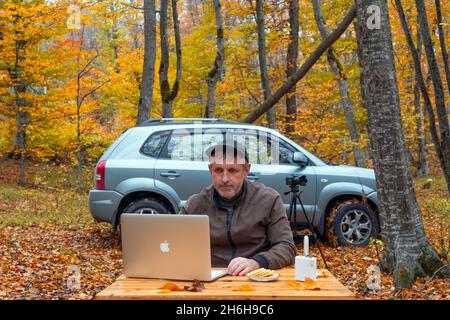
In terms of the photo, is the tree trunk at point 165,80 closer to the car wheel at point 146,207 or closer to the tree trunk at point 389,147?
the car wheel at point 146,207

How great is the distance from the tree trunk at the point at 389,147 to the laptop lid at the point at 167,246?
13.4 feet

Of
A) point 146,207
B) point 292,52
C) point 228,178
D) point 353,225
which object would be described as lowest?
point 353,225

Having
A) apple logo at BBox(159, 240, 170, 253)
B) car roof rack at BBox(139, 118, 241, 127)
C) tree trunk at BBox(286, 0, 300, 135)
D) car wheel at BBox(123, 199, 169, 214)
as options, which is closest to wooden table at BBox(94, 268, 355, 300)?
apple logo at BBox(159, 240, 170, 253)

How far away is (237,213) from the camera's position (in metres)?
4.20

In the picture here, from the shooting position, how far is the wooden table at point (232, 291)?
2.97m

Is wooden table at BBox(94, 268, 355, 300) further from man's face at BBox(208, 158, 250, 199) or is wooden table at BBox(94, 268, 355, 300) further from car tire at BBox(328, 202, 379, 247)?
car tire at BBox(328, 202, 379, 247)

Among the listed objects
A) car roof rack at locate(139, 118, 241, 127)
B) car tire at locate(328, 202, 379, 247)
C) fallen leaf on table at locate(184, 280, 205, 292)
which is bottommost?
car tire at locate(328, 202, 379, 247)

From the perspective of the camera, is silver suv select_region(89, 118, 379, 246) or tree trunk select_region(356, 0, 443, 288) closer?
tree trunk select_region(356, 0, 443, 288)

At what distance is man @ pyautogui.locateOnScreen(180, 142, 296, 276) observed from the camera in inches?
164

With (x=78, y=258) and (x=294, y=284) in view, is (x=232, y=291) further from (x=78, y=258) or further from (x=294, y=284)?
(x=78, y=258)

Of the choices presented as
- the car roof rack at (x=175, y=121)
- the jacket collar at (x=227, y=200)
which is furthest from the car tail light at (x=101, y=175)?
the jacket collar at (x=227, y=200)

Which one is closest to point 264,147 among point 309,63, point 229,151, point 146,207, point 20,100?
point 146,207

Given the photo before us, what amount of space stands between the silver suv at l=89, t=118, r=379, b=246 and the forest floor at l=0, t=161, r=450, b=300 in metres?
0.59

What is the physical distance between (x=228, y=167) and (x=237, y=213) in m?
0.33
